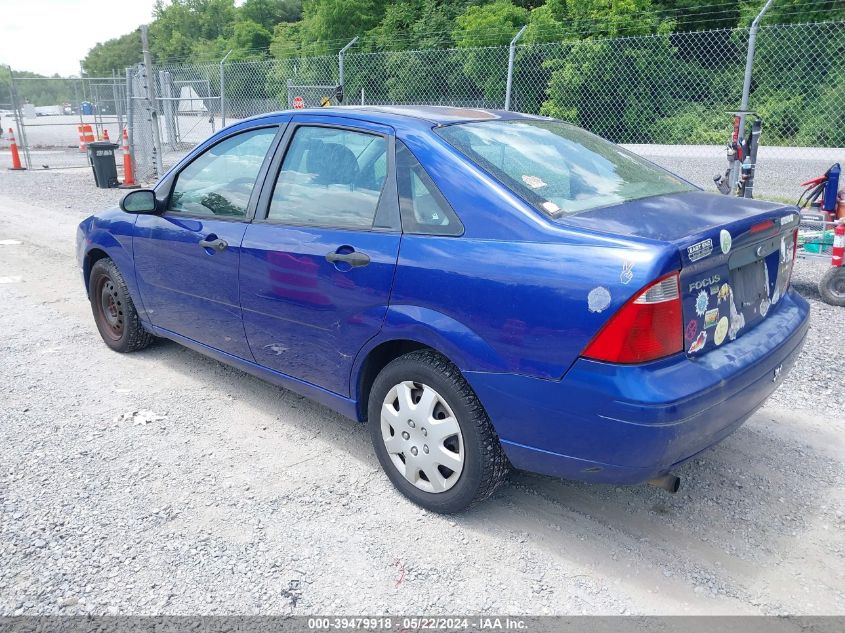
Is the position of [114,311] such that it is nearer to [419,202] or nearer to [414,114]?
[414,114]

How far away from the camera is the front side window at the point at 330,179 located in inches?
130

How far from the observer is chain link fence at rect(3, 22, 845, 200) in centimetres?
1592

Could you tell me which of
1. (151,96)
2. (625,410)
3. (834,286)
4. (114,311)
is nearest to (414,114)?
(625,410)

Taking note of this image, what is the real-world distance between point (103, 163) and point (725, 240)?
15581 mm

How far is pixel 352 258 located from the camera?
320 cm

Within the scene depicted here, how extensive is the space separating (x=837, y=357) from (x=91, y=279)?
5460 mm

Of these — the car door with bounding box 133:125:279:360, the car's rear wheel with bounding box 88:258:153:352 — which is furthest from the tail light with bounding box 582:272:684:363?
the car's rear wheel with bounding box 88:258:153:352

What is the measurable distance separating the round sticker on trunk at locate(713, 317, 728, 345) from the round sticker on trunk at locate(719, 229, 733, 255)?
0.27 m

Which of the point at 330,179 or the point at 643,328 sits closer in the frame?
the point at 643,328

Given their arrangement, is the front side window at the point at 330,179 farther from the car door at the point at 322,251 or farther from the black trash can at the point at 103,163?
the black trash can at the point at 103,163

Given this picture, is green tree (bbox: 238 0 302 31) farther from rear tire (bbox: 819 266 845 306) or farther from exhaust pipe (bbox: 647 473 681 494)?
exhaust pipe (bbox: 647 473 681 494)

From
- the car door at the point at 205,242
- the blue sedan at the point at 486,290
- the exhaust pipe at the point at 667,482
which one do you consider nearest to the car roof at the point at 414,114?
the blue sedan at the point at 486,290

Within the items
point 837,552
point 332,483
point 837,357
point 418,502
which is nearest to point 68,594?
point 332,483

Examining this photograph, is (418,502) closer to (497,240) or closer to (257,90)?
(497,240)
